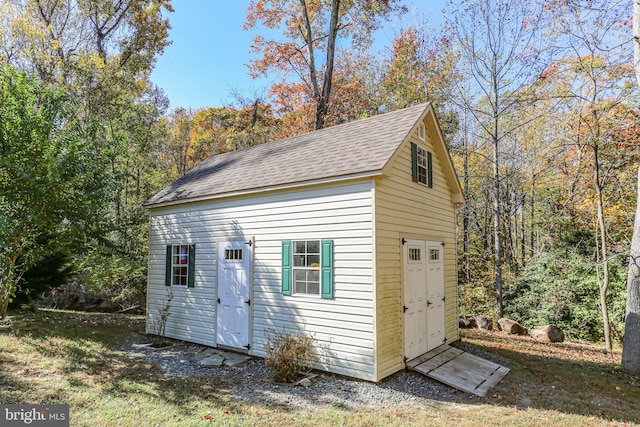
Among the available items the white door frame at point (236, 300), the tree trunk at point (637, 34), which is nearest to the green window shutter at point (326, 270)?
the white door frame at point (236, 300)

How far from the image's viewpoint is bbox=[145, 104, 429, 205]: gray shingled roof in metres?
6.59

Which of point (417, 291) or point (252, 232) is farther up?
point (252, 232)

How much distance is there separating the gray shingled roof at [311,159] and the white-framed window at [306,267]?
1266 millimetres

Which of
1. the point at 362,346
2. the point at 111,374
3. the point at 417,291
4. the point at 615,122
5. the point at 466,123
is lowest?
the point at 111,374

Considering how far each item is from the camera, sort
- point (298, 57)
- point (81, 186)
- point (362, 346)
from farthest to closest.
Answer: point (298, 57)
point (81, 186)
point (362, 346)

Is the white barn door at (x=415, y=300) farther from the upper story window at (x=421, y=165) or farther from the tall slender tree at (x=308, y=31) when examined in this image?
the tall slender tree at (x=308, y=31)

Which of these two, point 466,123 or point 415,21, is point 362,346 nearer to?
point 466,123

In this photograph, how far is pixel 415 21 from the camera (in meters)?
17.2

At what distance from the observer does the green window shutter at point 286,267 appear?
6.91m

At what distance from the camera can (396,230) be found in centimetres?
661

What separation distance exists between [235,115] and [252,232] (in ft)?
54.7

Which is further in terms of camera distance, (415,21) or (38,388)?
(415,21)

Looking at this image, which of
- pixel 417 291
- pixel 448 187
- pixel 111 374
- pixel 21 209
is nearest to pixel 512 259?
pixel 448 187

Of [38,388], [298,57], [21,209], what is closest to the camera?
[38,388]
